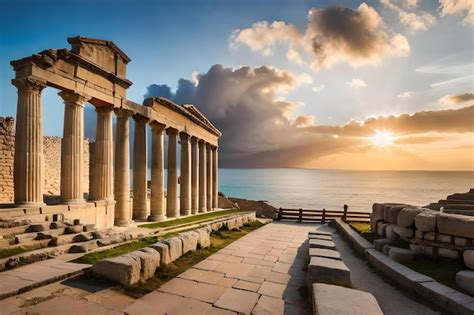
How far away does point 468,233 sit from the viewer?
7562 millimetres

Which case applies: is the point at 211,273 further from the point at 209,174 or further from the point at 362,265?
the point at 209,174

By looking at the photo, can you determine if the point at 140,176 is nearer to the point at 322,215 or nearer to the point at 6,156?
the point at 6,156

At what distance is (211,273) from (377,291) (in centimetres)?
409

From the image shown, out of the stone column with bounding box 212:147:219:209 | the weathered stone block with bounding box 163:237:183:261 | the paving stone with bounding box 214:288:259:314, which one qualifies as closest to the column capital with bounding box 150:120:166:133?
the stone column with bounding box 212:147:219:209

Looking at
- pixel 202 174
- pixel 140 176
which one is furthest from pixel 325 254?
pixel 202 174

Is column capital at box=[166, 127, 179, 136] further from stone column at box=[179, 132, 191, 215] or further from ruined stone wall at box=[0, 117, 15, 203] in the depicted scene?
ruined stone wall at box=[0, 117, 15, 203]

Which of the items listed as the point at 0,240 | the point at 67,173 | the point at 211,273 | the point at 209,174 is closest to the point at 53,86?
the point at 67,173

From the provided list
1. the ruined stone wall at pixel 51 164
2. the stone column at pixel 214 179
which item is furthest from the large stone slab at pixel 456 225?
the ruined stone wall at pixel 51 164

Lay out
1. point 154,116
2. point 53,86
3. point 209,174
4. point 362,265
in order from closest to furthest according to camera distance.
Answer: point 362,265 < point 53,86 < point 154,116 < point 209,174

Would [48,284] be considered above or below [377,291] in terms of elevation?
above

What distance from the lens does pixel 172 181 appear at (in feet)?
74.0

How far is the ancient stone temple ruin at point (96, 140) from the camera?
11211 millimetres

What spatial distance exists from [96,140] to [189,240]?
9.52 meters

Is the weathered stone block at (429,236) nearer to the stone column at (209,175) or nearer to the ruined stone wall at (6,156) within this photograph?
the ruined stone wall at (6,156)
